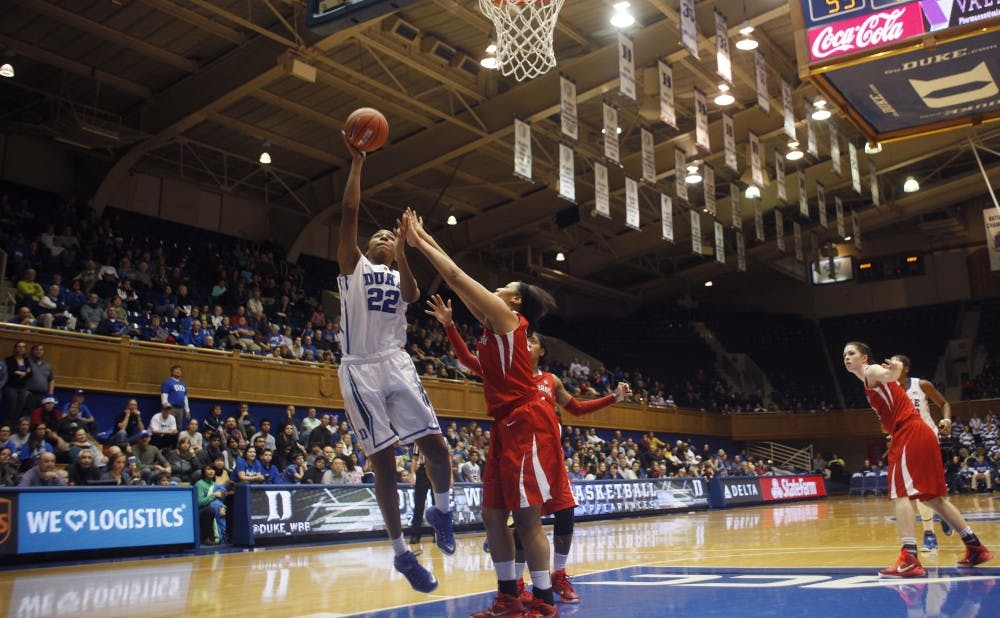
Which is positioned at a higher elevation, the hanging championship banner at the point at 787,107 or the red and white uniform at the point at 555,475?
the hanging championship banner at the point at 787,107

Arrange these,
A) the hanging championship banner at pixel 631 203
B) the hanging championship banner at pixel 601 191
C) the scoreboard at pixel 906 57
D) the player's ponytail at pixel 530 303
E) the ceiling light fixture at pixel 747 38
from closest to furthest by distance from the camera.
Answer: the player's ponytail at pixel 530 303, the scoreboard at pixel 906 57, the ceiling light fixture at pixel 747 38, the hanging championship banner at pixel 601 191, the hanging championship banner at pixel 631 203

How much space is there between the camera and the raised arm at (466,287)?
4.17m

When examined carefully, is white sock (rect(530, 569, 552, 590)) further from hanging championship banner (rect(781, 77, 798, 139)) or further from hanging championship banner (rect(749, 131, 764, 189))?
hanging championship banner (rect(749, 131, 764, 189))

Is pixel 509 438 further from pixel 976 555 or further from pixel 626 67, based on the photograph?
pixel 626 67

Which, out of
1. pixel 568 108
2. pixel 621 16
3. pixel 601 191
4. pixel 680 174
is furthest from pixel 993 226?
pixel 621 16

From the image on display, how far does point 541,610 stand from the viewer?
13.9 feet

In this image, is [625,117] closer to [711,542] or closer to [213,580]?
[711,542]

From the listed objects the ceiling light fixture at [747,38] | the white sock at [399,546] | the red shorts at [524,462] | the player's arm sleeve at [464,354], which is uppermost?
the ceiling light fixture at [747,38]

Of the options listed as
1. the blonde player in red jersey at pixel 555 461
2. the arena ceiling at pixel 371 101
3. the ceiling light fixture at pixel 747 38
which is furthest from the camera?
the arena ceiling at pixel 371 101

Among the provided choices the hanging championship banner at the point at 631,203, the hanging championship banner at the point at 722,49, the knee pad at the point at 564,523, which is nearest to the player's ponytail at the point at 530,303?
the knee pad at the point at 564,523

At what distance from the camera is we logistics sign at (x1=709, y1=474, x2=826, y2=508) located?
22266 mm

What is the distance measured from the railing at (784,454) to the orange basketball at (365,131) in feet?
100

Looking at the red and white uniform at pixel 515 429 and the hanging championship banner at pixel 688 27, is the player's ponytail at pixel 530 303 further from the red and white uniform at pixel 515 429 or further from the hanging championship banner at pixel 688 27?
the hanging championship banner at pixel 688 27

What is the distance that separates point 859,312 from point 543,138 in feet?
68.7
